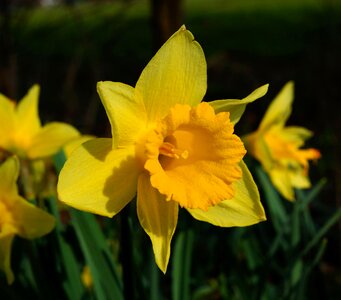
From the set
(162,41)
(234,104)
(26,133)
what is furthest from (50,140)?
(162,41)

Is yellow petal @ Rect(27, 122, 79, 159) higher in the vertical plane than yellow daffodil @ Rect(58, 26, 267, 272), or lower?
lower

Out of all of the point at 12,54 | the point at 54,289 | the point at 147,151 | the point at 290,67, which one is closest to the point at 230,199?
the point at 147,151

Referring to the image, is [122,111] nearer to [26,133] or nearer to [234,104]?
[234,104]

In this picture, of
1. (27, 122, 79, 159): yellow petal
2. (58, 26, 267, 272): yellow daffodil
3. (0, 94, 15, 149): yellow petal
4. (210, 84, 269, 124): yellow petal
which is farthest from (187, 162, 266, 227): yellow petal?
(0, 94, 15, 149): yellow petal

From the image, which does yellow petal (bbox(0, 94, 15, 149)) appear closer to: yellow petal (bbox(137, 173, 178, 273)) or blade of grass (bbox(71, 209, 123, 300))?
blade of grass (bbox(71, 209, 123, 300))

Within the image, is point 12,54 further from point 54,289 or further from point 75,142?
point 54,289

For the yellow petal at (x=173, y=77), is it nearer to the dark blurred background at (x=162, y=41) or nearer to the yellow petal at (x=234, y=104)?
the yellow petal at (x=234, y=104)
